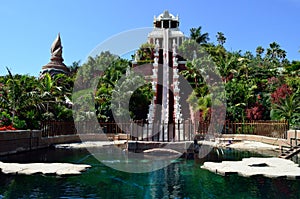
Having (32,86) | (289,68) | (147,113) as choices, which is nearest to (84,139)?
(32,86)

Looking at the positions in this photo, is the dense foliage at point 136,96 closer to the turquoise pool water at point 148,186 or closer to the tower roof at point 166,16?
the turquoise pool water at point 148,186

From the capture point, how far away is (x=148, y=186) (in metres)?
11.1

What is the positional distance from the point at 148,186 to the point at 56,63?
40937mm

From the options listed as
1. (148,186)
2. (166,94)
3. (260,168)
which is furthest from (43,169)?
(166,94)

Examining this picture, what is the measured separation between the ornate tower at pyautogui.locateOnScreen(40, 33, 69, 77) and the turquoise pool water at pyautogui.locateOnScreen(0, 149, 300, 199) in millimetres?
35620

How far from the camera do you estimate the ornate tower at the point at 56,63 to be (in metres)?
47.1

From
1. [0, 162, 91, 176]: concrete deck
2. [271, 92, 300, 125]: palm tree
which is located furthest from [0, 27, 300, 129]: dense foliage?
[0, 162, 91, 176]: concrete deck

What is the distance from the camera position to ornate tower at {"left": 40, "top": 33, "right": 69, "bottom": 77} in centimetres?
4711

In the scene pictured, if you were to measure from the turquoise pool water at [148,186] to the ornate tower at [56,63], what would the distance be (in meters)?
35.6

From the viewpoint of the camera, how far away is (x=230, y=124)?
28156 mm

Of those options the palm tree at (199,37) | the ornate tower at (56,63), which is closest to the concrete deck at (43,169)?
the ornate tower at (56,63)

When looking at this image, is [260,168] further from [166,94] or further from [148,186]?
[166,94]

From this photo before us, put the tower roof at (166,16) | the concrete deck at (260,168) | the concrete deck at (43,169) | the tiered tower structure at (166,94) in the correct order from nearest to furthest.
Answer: the concrete deck at (260,168) < the concrete deck at (43,169) < the tiered tower structure at (166,94) < the tower roof at (166,16)

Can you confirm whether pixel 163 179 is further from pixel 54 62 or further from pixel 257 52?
pixel 257 52
